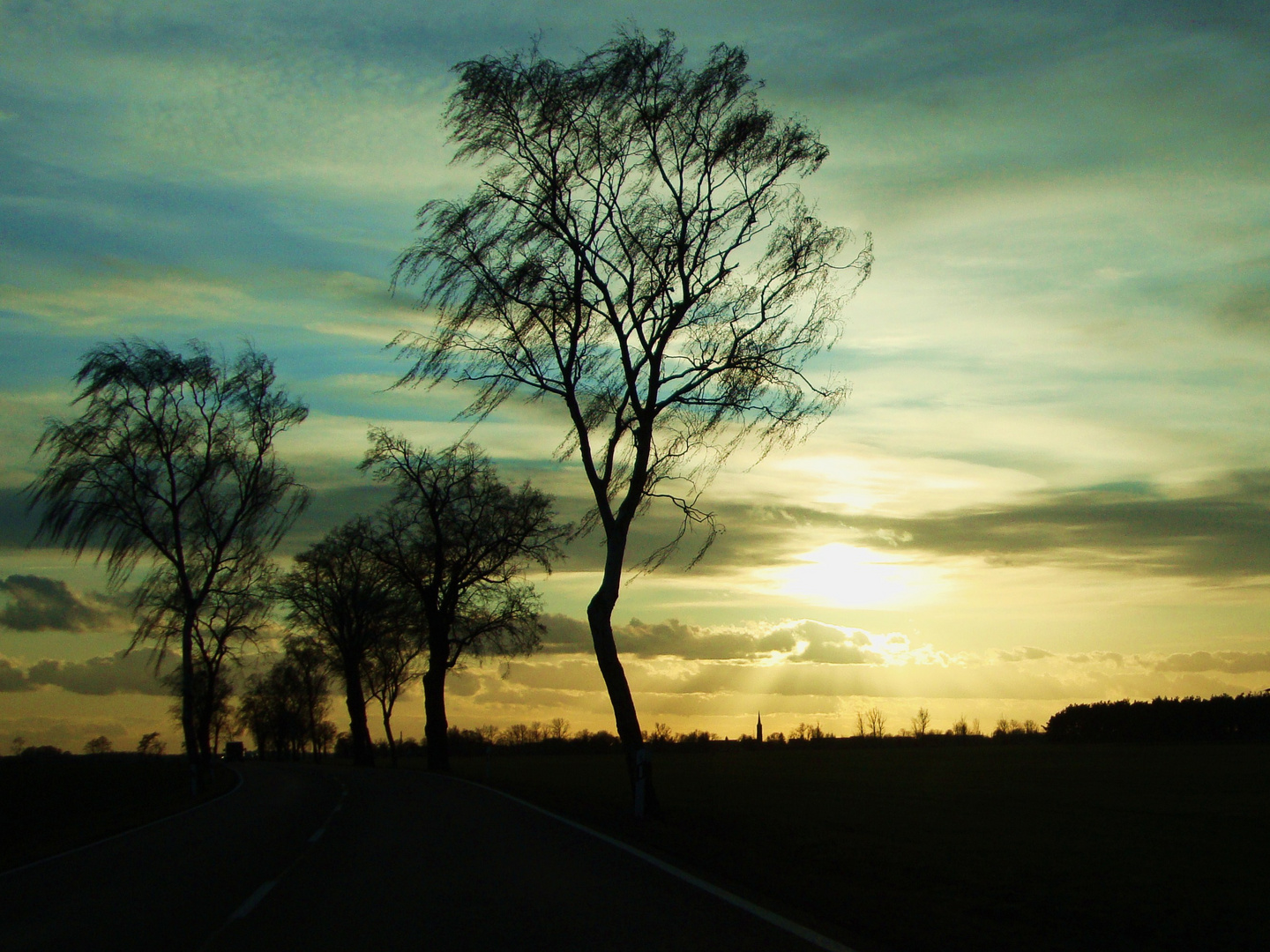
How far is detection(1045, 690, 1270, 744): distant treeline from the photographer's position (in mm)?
62656

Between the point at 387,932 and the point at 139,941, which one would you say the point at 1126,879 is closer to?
the point at 387,932

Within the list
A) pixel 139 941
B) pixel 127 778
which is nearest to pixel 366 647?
pixel 127 778

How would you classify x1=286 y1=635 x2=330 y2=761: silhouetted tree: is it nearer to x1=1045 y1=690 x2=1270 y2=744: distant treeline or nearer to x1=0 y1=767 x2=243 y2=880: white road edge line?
x1=0 y1=767 x2=243 y2=880: white road edge line

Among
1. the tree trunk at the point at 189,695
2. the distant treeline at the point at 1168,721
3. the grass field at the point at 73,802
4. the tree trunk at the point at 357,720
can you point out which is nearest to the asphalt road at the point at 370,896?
the grass field at the point at 73,802

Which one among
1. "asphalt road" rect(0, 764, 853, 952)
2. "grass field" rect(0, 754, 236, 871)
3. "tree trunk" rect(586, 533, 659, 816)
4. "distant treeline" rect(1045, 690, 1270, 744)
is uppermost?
"tree trunk" rect(586, 533, 659, 816)

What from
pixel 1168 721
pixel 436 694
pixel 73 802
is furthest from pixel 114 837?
pixel 1168 721

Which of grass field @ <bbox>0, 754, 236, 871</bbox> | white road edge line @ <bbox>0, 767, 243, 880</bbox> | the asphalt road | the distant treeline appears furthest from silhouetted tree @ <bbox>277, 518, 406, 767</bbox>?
the distant treeline

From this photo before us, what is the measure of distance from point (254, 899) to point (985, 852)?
8.84 metres

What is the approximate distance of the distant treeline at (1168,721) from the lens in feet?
206

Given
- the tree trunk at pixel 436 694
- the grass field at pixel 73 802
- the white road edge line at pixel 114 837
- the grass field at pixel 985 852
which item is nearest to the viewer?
the grass field at pixel 985 852

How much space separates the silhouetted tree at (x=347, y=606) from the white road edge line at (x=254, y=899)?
40.3 meters

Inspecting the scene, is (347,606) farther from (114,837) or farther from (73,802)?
(114,837)

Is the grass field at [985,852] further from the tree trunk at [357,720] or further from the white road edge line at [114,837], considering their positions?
the tree trunk at [357,720]

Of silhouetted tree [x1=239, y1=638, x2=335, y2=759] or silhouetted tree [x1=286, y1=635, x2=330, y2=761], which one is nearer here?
silhouetted tree [x1=286, y1=635, x2=330, y2=761]
